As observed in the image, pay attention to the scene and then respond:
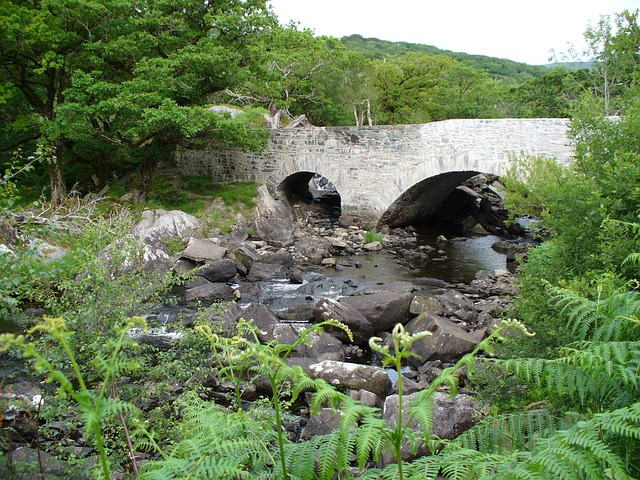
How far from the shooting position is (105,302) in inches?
192

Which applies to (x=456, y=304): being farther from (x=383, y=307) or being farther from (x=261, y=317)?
(x=261, y=317)

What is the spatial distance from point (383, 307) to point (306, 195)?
13.6m

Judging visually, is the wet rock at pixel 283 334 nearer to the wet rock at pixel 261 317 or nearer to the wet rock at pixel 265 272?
the wet rock at pixel 261 317

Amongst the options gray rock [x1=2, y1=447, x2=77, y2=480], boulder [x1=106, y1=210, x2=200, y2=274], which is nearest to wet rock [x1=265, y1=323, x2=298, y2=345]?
gray rock [x1=2, y1=447, x2=77, y2=480]

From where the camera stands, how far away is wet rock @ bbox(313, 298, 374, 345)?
9234 mm

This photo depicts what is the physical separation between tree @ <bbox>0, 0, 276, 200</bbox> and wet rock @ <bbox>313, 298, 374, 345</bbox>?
25.0 feet

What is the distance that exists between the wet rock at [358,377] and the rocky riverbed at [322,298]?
1 cm

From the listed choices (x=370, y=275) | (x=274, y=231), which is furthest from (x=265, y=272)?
(x=274, y=231)

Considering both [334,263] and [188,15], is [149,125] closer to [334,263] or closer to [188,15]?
[188,15]

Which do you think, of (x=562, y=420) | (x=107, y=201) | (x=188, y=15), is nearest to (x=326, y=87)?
(x=188, y=15)

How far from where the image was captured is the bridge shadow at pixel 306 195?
20797 mm

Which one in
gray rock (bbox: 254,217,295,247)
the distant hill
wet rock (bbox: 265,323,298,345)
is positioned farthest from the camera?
the distant hill

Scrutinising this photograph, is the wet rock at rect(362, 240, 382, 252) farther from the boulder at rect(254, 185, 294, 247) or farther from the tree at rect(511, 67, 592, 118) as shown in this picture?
the tree at rect(511, 67, 592, 118)

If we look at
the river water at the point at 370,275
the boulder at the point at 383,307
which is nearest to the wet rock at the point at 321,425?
the boulder at the point at 383,307
